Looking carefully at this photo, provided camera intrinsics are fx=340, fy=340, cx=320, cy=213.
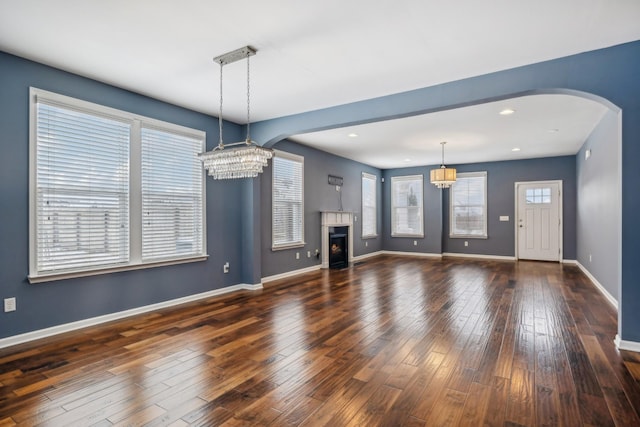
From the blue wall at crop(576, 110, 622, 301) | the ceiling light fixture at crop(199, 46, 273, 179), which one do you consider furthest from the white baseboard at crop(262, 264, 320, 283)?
the blue wall at crop(576, 110, 622, 301)

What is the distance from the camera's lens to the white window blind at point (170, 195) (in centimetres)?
424

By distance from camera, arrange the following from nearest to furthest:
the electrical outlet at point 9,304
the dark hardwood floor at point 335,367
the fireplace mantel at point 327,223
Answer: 1. the dark hardwood floor at point 335,367
2. the electrical outlet at point 9,304
3. the fireplace mantel at point 327,223

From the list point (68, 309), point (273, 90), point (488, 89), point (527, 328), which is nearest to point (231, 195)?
point (273, 90)

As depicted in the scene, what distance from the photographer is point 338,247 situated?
8023 mm

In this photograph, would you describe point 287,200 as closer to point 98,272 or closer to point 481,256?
point 98,272

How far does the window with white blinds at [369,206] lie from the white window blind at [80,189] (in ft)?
21.1

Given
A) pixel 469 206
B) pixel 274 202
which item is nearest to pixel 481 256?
pixel 469 206

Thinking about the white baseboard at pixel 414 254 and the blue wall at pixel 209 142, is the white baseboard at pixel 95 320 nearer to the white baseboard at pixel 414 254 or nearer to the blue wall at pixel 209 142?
the blue wall at pixel 209 142

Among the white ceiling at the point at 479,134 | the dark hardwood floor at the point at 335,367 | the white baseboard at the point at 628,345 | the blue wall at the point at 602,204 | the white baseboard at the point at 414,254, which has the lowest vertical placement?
the dark hardwood floor at the point at 335,367

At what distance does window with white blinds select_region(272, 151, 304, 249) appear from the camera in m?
6.32

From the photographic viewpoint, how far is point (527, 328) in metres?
3.61

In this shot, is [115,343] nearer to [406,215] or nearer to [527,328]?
[527,328]

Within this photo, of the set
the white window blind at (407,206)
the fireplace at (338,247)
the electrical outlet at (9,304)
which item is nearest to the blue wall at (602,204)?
the white window blind at (407,206)

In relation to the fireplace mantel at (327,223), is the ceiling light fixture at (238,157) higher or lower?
higher
